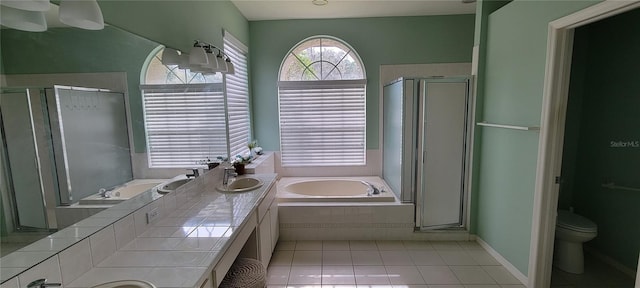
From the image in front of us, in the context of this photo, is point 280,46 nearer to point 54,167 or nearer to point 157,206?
point 157,206

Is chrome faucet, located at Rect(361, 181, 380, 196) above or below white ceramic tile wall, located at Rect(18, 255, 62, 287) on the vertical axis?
below

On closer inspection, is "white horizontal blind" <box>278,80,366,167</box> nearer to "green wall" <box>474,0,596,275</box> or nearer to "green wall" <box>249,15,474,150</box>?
"green wall" <box>249,15,474,150</box>

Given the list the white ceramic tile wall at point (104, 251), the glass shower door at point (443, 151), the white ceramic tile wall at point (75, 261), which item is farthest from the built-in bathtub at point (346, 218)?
the white ceramic tile wall at point (75, 261)

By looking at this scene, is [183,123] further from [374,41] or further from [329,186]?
[374,41]

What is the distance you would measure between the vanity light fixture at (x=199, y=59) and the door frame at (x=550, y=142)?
2.56 metres

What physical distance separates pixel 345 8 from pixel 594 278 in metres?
3.65

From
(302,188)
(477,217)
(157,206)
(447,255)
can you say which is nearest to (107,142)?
(157,206)

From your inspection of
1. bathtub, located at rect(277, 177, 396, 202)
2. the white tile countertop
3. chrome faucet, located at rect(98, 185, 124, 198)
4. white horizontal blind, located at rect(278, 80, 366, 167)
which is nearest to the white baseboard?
bathtub, located at rect(277, 177, 396, 202)

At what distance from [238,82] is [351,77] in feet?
5.10

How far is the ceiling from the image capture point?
11.0 ft

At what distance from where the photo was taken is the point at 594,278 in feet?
8.04

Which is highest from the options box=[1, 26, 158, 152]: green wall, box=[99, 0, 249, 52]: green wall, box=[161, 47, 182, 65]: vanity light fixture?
box=[99, 0, 249, 52]: green wall

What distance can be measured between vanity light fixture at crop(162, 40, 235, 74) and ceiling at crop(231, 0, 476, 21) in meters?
1.06

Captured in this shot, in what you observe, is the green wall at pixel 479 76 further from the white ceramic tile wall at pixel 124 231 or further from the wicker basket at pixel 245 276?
the white ceramic tile wall at pixel 124 231
